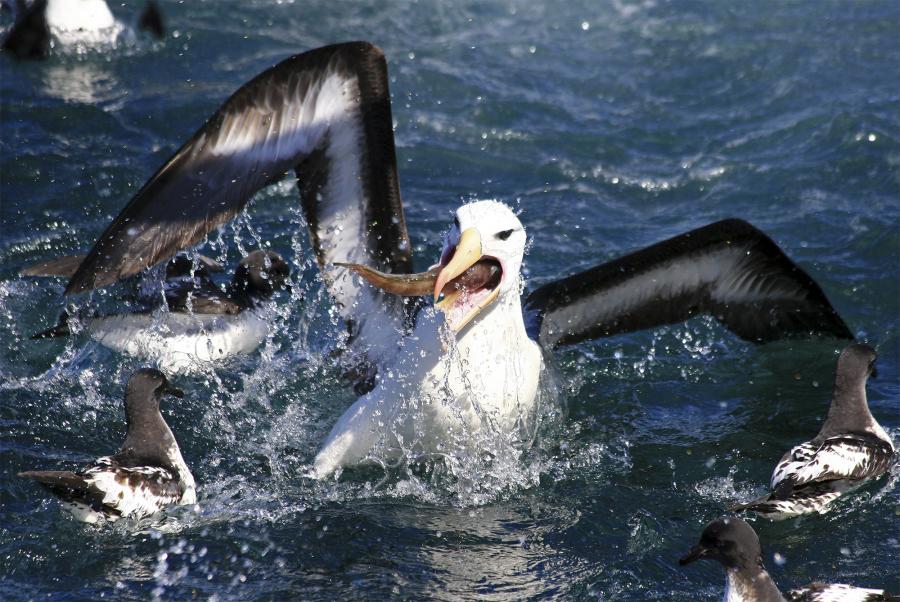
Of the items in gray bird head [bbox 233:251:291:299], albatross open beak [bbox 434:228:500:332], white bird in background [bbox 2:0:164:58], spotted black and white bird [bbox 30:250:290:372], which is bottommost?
spotted black and white bird [bbox 30:250:290:372]

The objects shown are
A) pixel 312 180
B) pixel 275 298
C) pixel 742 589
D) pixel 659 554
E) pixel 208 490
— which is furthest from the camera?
pixel 275 298

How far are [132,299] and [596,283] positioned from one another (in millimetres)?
3594

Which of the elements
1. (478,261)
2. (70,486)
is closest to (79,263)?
(70,486)

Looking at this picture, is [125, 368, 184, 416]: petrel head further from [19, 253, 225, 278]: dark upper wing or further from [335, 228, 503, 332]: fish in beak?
[335, 228, 503, 332]: fish in beak

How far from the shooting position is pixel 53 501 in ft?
20.3

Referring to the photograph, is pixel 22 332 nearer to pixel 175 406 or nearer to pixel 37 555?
pixel 175 406

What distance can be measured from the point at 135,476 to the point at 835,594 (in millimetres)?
3369

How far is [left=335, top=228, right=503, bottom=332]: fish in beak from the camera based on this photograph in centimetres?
601

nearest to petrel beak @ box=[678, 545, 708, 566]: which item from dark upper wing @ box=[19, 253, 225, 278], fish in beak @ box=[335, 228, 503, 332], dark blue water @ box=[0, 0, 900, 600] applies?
dark blue water @ box=[0, 0, 900, 600]

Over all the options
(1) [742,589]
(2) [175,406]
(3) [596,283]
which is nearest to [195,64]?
(2) [175,406]

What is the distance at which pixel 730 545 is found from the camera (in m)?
5.11

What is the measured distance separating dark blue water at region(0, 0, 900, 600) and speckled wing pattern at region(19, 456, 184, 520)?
142mm

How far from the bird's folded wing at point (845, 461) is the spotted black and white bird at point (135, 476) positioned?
10.5 ft

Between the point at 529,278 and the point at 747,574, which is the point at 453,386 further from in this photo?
the point at 529,278
